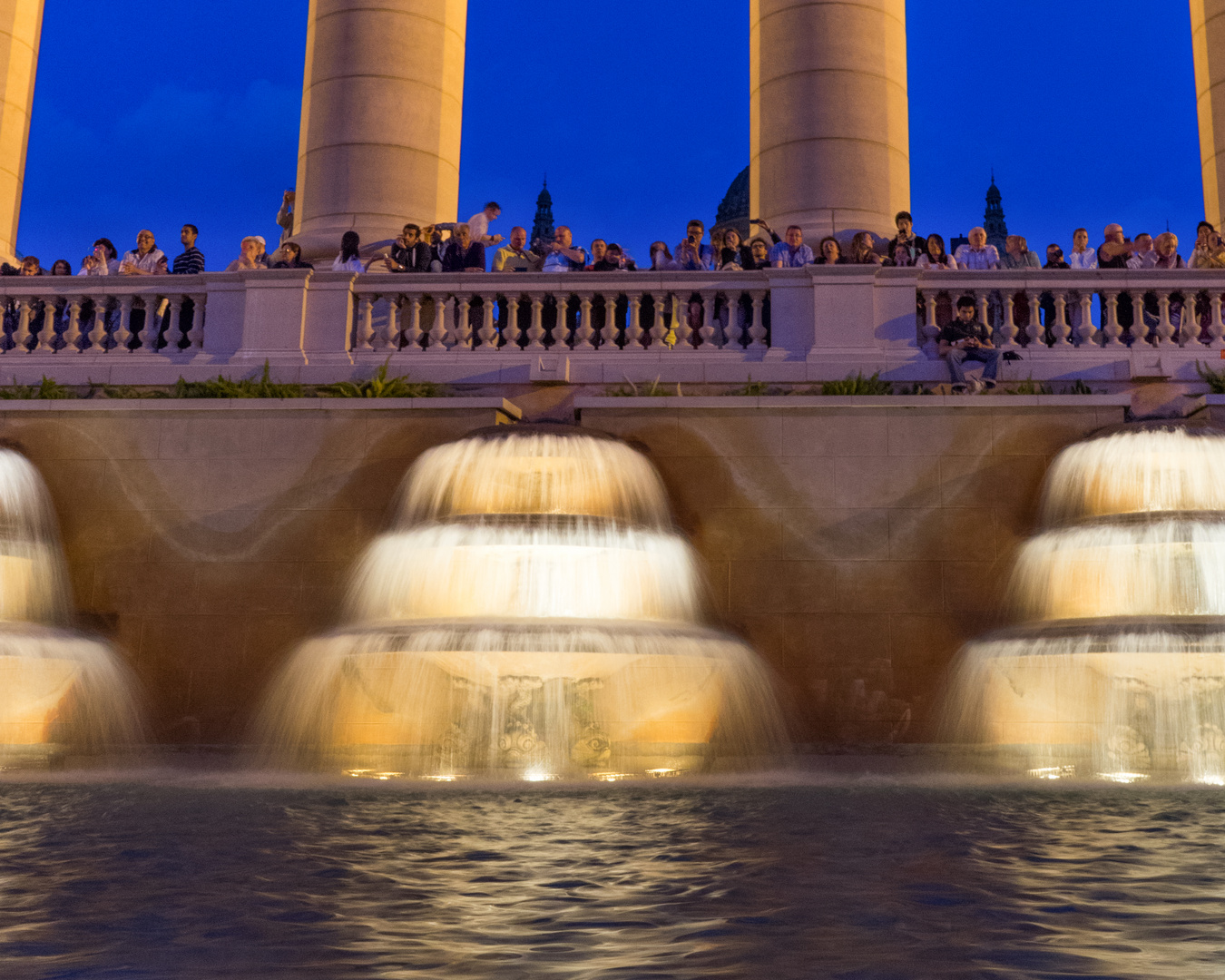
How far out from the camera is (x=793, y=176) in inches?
1300

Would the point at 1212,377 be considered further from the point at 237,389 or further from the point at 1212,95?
the point at 237,389

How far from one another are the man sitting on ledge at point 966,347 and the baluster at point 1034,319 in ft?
3.63

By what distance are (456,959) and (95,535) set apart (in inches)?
732

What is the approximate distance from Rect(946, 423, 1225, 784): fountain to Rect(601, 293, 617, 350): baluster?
8977 mm

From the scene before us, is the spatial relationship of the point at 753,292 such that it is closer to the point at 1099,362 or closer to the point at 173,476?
the point at 1099,362

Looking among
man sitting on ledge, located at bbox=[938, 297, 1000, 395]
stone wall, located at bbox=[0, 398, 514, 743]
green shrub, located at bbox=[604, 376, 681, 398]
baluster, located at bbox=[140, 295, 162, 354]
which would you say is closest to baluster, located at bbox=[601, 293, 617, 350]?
green shrub, located at bbox=[604, 376, 681, 398]

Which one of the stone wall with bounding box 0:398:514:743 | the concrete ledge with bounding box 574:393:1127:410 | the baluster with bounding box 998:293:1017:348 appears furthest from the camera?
the baluster with bounding box 998:293:1017:348

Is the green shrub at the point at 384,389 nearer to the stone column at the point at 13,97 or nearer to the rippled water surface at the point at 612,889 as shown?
the rippled water surface at the point at 612,889

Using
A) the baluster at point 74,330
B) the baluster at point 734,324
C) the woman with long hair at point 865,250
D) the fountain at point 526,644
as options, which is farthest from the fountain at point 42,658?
the woman with long hair at point 865,250

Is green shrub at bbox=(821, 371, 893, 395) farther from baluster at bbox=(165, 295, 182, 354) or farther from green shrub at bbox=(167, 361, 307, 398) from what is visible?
baluster at bbox=(165, 295, 182, 354)

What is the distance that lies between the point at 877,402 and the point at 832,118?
12.6 m

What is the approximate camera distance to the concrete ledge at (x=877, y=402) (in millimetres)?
22844

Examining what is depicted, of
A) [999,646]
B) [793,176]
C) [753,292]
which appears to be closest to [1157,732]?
[999,646]

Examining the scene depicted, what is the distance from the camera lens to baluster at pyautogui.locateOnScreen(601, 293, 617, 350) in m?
26.6
